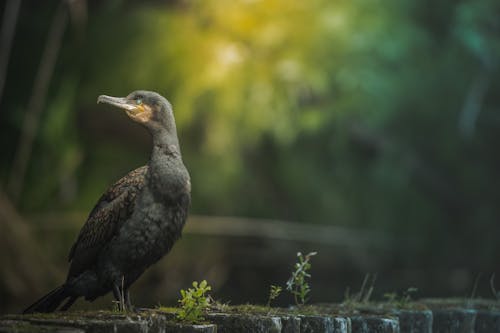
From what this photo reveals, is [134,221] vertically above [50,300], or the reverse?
[134,221]

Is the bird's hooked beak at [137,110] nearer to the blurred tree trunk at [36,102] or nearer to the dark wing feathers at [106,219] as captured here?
the dark wing feathers at [106,219]

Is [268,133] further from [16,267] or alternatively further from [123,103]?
[123,103]

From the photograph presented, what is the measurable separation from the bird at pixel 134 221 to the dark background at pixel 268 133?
344cm

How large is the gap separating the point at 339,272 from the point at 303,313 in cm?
652

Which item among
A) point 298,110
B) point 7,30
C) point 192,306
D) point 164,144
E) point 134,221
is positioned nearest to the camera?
point 192,306

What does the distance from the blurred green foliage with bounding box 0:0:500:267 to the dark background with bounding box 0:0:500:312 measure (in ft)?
0.07

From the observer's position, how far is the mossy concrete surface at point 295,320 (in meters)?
2.54

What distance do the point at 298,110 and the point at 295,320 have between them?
590 cm

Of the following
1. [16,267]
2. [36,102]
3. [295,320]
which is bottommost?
[16,267]

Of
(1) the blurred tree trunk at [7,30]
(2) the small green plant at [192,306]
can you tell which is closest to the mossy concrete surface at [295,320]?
(2) the small green plant at [192,306]

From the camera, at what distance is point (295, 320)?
3039 mm

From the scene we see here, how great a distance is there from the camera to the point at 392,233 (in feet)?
33.4

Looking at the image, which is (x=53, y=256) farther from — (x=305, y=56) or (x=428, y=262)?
(x=428, y=262)

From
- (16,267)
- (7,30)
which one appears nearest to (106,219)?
(16,267)
